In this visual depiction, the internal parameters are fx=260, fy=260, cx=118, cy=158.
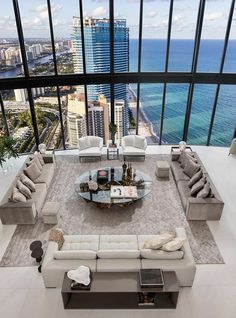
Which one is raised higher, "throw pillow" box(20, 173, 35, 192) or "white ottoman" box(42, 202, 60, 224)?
"throw pillow" box(20, 173, 35, 192)

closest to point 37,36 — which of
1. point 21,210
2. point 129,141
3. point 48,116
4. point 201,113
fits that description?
point 48,116

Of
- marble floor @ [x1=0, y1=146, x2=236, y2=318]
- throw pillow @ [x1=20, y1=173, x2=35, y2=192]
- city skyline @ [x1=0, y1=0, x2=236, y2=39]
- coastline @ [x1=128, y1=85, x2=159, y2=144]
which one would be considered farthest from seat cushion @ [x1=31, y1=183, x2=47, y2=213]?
Answer: city skyline @ [x1=0, y1=0, x2=236, y2=39]

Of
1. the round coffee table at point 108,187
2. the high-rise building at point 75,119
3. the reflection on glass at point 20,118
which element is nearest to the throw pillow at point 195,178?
the round coffee table at point 108,187

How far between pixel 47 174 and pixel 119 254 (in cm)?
404

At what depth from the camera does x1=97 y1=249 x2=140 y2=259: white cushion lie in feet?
15.2

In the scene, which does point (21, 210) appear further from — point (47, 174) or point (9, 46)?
point (9, 46)

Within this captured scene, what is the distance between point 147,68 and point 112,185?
4.68m

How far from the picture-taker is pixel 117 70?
932cm

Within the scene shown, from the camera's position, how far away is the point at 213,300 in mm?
4664

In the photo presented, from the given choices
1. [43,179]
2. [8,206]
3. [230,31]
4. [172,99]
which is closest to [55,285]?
[8,206]

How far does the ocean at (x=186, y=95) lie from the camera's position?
8.81 m

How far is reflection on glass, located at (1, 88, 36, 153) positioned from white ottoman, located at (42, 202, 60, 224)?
4.11m

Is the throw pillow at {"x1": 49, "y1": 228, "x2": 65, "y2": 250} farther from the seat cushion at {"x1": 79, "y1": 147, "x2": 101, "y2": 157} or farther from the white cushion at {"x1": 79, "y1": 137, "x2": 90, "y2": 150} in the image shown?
the white cushion at {"x1": 79, "y1": 137, "x2": 90, "y2": 150}

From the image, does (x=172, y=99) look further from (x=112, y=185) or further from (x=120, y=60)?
(x=112, y=185)
